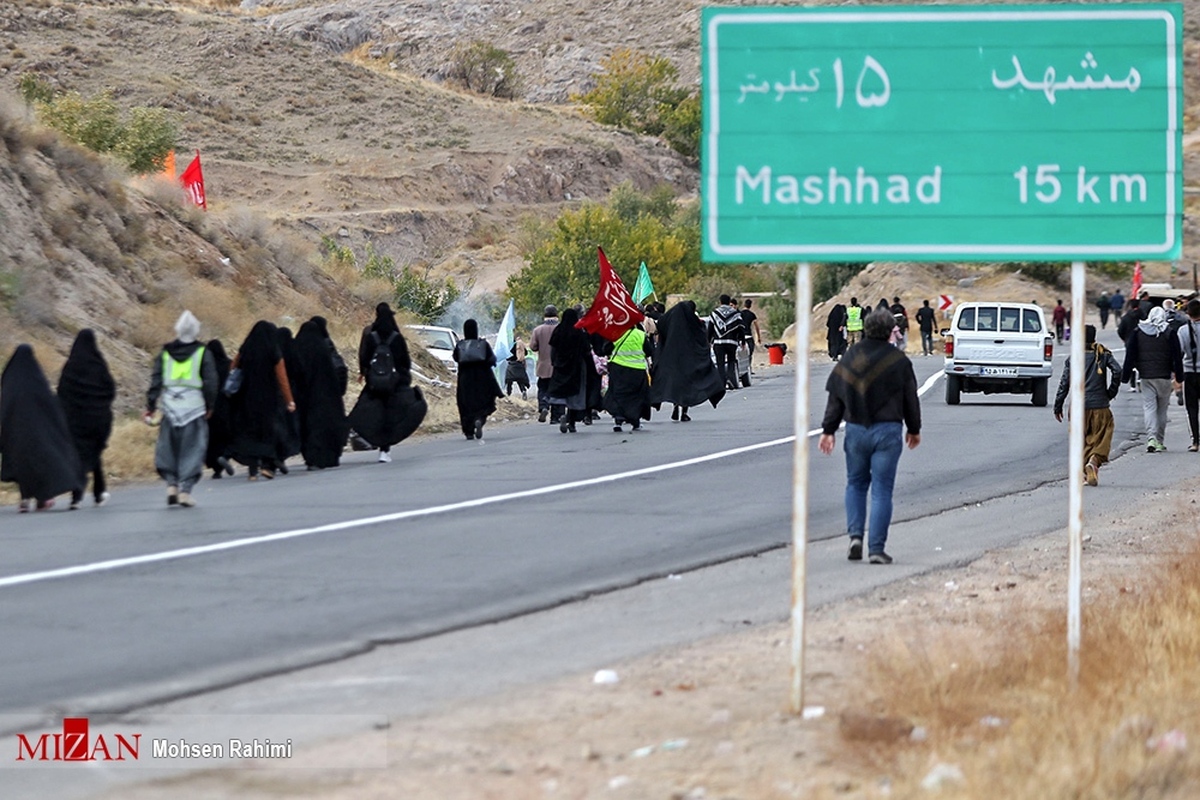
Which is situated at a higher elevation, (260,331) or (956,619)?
(260,331)

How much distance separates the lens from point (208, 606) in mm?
10883

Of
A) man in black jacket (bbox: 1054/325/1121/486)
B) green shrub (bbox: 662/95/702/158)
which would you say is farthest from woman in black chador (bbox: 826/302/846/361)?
green shrub (bbox: 662/95/702/158)

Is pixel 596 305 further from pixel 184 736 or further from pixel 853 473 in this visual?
pixel 184 736

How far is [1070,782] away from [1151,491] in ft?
42.8

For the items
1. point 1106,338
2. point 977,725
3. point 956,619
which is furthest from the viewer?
point 1106,338

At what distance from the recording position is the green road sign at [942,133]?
8148mm

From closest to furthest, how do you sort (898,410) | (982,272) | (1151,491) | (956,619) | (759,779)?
(759,779) → (956,619) → (898,410) → (1151,491) → (982,272)

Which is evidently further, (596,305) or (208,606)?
(596,305)

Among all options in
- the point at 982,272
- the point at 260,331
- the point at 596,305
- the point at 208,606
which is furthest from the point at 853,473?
the point at 982,272

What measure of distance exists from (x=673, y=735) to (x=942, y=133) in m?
3.04

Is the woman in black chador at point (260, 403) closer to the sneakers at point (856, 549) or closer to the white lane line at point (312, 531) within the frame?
the white lane line at point (312, 531)

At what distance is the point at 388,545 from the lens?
1371 centimetres

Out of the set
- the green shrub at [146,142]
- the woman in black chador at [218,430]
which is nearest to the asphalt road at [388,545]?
the woman in black chador at [218,430]

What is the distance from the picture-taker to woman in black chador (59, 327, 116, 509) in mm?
17578
